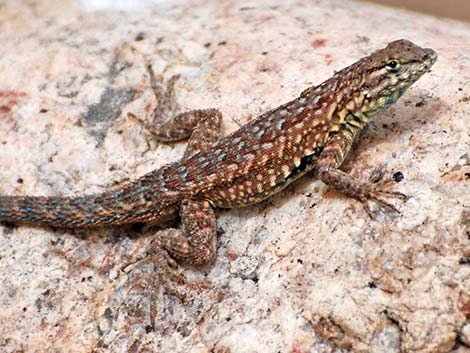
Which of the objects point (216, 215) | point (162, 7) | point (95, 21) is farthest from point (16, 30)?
point (216, 215)

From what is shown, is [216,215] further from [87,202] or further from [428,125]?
[428,125]

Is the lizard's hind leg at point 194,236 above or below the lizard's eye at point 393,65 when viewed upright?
below

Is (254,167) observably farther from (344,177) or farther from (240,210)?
(344,177)

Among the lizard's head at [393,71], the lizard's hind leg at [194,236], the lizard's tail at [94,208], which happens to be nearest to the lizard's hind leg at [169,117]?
the lizard's tail at [94,208]

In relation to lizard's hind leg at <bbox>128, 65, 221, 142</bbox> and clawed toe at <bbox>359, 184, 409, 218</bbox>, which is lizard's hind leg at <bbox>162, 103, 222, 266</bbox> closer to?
lizard's hind leg at <bbox>128, 65, 221, 142</bbox>

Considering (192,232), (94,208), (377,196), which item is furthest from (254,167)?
(94,208)

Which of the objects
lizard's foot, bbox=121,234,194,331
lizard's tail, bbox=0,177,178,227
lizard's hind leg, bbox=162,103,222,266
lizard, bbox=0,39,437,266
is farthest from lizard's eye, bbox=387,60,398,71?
lizard's foot, bbox=121,234,194,331

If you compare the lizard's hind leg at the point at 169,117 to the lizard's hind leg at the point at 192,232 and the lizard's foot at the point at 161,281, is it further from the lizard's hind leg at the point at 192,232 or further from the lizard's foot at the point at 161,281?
the lizard's foot at the point at 161,281
